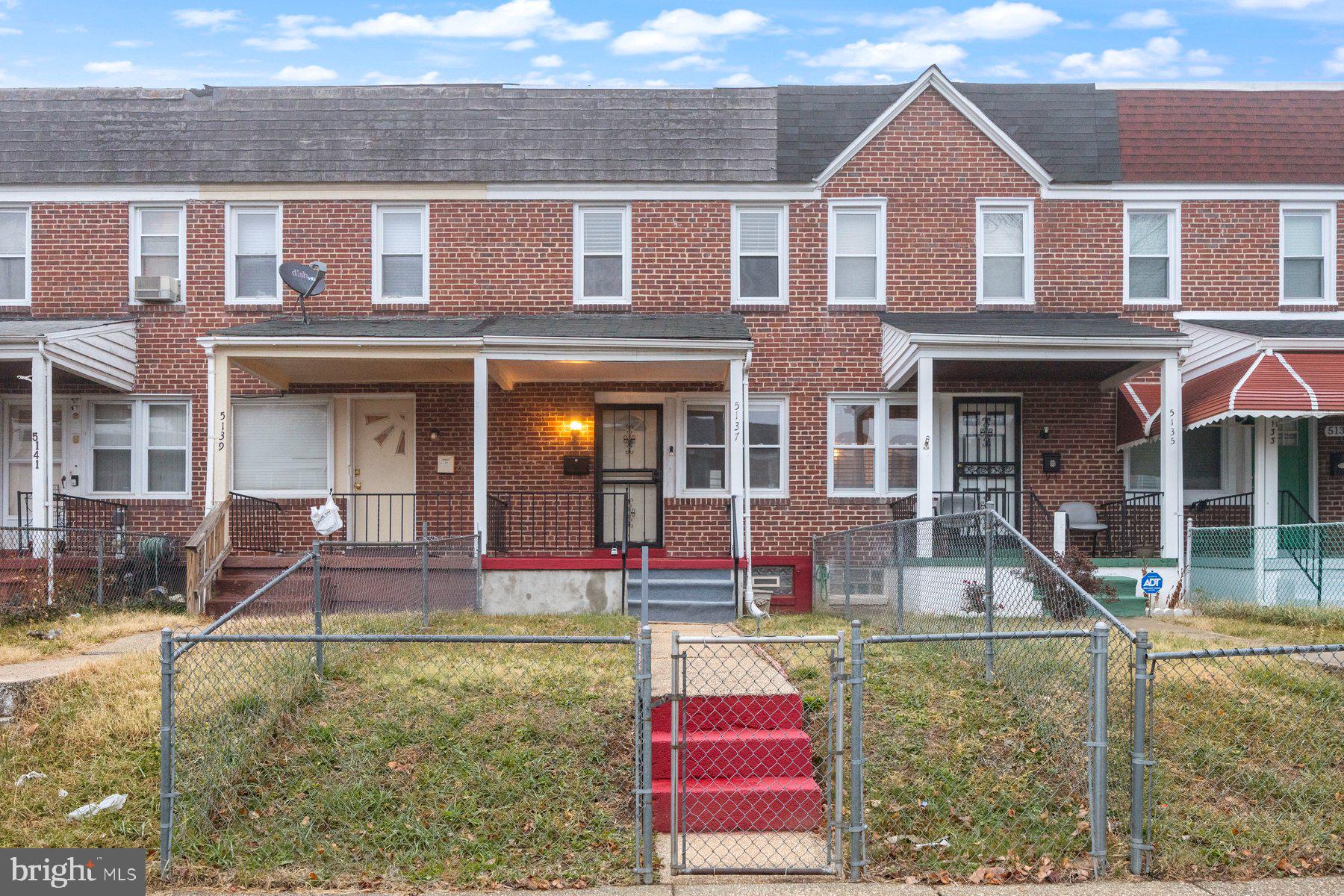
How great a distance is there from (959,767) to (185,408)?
42.7 ft

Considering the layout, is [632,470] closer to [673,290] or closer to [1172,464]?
[673,290]

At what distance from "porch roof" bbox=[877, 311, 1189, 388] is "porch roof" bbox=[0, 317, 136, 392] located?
10415 millimetres

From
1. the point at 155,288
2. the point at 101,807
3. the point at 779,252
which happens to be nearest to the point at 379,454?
the point at 155,288

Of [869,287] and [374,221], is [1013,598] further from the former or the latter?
[374,221]

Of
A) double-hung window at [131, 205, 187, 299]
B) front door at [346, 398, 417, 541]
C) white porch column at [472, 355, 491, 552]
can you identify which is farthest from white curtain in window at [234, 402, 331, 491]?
white porch column at [472, 355, 491, 552]

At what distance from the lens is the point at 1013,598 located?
10625mm

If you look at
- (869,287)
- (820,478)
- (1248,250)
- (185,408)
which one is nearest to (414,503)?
(185,408)

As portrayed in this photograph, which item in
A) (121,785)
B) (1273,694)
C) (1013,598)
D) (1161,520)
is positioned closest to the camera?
(121,785)

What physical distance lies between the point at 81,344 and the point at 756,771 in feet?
38.1

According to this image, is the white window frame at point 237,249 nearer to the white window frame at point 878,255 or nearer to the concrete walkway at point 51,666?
the concrete walkway at point 51,666

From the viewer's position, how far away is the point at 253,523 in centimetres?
1546

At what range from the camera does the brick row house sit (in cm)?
1606

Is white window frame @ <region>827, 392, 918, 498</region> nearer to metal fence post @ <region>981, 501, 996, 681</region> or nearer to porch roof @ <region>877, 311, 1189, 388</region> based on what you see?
porch roof @ <region>877, 311, 1189, 388</region>

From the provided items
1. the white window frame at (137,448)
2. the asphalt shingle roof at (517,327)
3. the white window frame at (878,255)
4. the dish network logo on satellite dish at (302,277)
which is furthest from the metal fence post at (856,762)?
the white window frame at (137,448)
